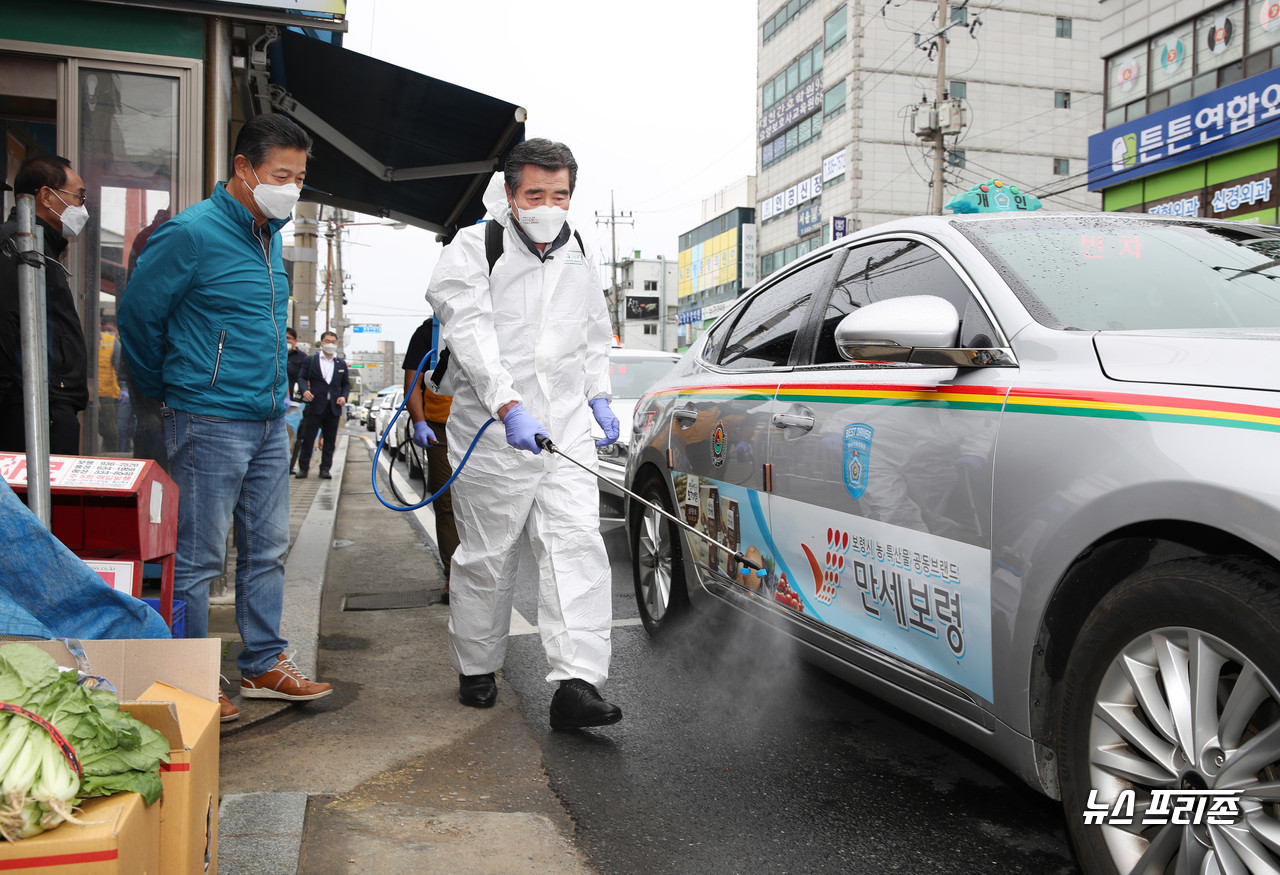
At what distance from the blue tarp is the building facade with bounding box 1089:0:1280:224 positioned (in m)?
19.1

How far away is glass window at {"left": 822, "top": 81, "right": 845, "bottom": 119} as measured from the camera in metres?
43.1

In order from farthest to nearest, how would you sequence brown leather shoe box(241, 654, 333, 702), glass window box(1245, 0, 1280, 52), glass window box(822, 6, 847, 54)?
1. glass window box(822, 6, 847, 54)
2. glass window box(1245, 0, 1280, 52)
3. brown leather shoe box(241, 654, 333, 702)

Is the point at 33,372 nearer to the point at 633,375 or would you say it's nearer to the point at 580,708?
the point at 580,708

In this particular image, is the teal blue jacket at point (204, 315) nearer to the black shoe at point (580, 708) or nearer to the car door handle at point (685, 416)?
the black shoe at point (580, 708)

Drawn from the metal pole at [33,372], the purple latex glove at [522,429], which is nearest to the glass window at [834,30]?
the purple latex glove at [522,429]

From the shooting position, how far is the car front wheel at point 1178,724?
66.7 inches

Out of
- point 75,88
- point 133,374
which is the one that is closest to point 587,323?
point 133,374

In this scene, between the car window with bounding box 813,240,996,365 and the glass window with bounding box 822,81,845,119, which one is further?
the glass window with bounding box 822,81,845,119

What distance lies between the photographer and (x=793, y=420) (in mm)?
3262

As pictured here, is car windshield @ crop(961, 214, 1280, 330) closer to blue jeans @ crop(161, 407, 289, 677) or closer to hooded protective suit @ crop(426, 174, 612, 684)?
hooded protective suit @ crop(426, 174, 612, 684)

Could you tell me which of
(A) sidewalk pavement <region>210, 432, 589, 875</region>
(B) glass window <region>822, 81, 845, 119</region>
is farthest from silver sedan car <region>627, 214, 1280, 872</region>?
(B) glass window <region>822, 81, 845, 119</region>

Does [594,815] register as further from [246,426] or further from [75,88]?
[75,88]

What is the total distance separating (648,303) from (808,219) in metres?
44.8

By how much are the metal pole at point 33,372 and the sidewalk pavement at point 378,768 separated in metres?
0.98
